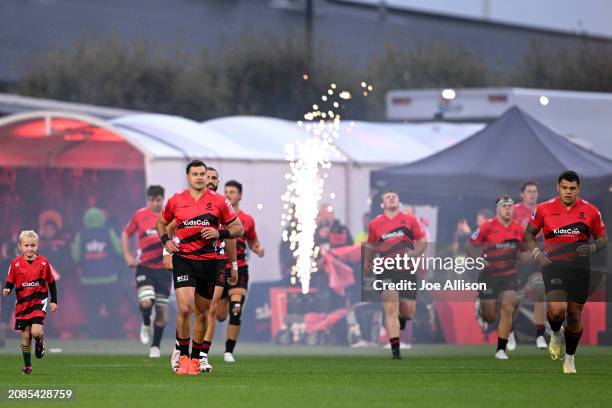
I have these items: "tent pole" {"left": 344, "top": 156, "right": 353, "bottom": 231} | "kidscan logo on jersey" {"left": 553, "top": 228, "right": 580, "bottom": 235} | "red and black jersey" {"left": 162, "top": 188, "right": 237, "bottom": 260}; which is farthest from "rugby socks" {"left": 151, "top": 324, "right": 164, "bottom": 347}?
"tent pole" {"left": 344, "top": 156, "right": 353, "bottom": 231}

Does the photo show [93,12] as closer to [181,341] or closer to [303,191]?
[303,191]

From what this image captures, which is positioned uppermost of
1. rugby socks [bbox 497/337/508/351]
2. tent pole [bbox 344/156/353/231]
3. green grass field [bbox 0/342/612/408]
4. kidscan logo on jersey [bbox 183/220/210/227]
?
tent pole [bbox 344/156/353/231]

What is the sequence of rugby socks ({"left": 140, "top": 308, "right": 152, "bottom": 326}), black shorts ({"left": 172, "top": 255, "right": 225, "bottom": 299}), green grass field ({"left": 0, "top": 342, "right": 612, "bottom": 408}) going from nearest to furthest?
green grass field ({"left": 0, "top": 342, "right": 612, "bottom": 408}) → black shorts ({"left": 172, "top": 255, "right": 225, "bottom": 299}) → rugby socks ({"left": 140, "top": 308, "right": 152, "bottom": 326})

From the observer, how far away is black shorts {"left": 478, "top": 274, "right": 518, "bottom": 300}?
23.5 meters

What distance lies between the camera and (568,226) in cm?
1869

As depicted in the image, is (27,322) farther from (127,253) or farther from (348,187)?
(348,187)

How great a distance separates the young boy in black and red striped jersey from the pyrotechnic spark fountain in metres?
9.18

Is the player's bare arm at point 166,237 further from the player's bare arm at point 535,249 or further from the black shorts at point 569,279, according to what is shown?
the black shorts at point 569,279

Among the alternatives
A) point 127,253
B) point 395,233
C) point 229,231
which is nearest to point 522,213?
point 395,233

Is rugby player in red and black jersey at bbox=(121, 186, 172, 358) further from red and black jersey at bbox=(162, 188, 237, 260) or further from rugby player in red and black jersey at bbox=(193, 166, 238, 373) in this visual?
red and black jersey at bbox=(162, 188, 237, 260)

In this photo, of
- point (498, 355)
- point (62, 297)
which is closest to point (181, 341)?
point (498, 355)

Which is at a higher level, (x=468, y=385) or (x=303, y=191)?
(x=303, y=191)

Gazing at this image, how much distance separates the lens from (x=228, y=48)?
5641cm

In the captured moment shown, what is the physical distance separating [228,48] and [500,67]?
50.0 feet
